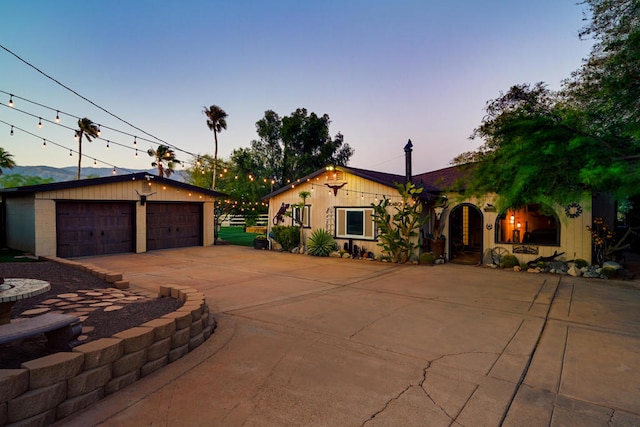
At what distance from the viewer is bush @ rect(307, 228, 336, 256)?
12.7 m

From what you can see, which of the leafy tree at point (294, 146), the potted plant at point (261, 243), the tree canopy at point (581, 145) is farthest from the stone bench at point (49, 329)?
the leafy tree at point (294, 146)

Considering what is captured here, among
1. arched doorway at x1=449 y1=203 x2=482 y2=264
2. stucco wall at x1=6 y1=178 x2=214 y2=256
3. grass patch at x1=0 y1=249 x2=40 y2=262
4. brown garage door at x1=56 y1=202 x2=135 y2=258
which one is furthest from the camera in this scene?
arched doorway at x1=449 y1=203 x2=482 y2=264

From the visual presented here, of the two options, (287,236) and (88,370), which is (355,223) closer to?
(287,236)

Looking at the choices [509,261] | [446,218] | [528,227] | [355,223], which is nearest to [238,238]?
[355,223]

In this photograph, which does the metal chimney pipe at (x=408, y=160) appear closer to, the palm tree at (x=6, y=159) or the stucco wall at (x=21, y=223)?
the stucco wall at (x=21, y=223)

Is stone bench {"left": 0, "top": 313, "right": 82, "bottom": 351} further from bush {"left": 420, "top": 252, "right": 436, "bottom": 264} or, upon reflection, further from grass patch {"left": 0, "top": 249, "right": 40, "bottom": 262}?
bush {"left": 420, "top": 252, "right": 436, "bottom": 264}

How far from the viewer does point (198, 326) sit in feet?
12.8

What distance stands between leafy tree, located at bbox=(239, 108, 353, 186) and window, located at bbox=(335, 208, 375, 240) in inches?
570

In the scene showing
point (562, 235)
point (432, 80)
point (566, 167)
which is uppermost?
point (432, 80)

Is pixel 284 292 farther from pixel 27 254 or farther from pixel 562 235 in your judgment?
pixel 27 254

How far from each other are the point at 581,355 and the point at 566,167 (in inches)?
87.7

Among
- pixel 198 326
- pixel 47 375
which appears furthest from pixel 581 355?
pixel 47 375

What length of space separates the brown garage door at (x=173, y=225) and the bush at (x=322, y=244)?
629 centimetres

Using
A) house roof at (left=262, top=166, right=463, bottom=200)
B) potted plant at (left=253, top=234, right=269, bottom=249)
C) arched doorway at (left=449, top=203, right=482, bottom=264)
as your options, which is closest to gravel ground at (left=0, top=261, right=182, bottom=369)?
potted plant at (left=253, top=234, right=269, bottom=249)
